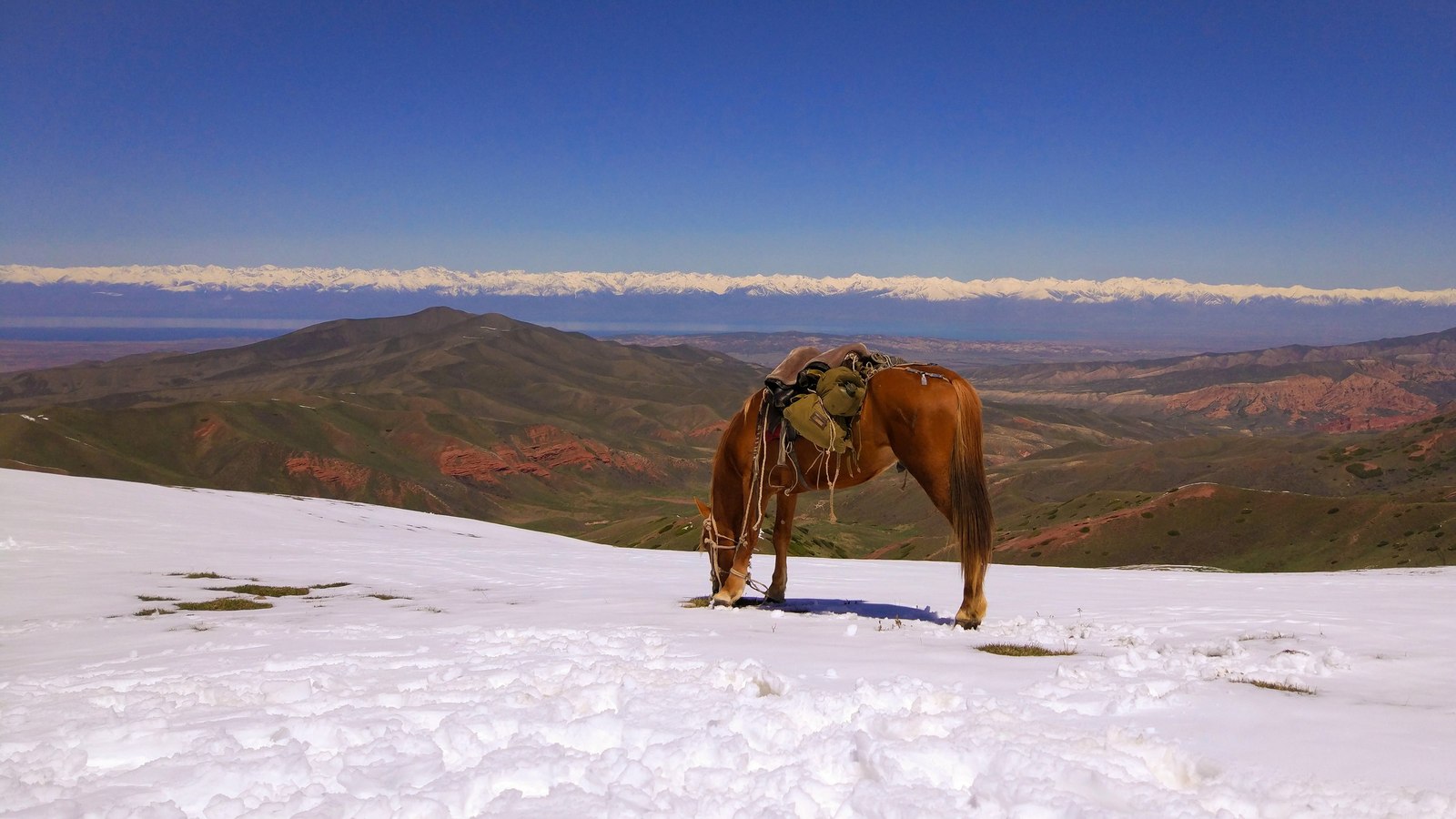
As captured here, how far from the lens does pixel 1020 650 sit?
7.56 metres

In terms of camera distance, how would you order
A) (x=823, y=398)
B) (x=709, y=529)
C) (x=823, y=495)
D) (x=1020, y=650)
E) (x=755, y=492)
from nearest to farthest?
1. (x=1020, y=650)
2. (x=823, y=398)
3. (x=755, y=492)
4. (x=709, y=529)
5. (x=823, y=495)

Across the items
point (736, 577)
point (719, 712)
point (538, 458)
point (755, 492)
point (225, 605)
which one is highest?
point (755, 492)

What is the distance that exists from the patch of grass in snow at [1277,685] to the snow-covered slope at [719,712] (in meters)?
0.07

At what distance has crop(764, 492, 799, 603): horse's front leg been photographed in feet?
35.8

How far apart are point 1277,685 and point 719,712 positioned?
3938 mm

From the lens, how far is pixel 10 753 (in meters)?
4.54

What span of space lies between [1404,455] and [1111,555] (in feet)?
147

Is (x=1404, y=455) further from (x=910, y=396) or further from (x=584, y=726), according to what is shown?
(x=584, y=726)

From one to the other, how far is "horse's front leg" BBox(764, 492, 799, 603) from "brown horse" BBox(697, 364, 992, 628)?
0.05 ft

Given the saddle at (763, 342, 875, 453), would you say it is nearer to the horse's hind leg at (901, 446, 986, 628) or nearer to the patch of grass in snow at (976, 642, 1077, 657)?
the horse's hind leg at (901, 446, 986, 628)

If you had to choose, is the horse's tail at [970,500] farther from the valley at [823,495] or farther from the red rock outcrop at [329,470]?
the red rock outcrop at [329,470]

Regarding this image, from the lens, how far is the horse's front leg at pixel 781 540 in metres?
10.9

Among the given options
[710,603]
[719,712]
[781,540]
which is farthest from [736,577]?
[719,712]

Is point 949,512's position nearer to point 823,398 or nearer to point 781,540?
point 823,398
